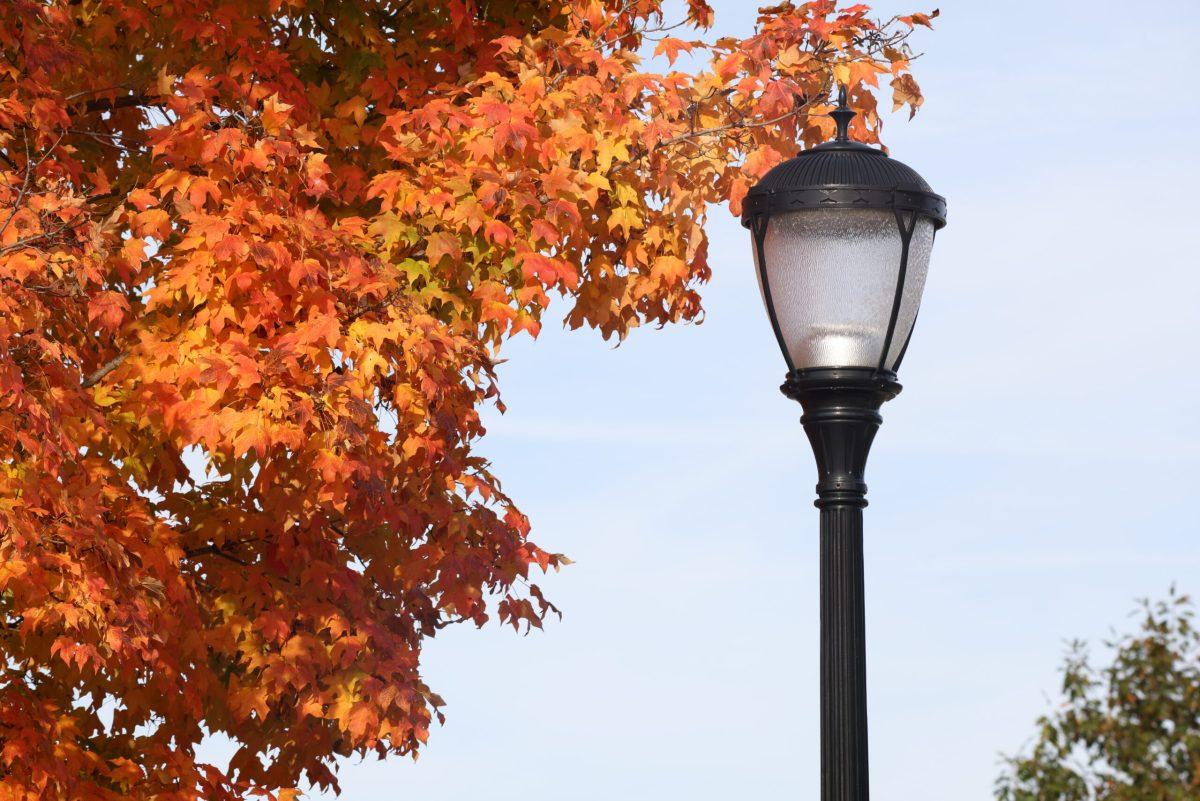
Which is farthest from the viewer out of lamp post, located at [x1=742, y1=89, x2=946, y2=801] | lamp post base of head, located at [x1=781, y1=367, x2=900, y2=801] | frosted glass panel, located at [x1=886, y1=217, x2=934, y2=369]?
frosted glass panel, located at [x1=886, y1=217, x2=934, y2=369]

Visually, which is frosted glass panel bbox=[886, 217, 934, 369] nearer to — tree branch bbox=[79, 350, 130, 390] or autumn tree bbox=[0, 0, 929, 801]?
autumn tree bbox=[0, 0, 929, 801]

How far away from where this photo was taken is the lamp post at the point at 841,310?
586cm

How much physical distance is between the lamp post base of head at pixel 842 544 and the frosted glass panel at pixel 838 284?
10 cm

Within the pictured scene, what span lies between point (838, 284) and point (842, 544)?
1.01m

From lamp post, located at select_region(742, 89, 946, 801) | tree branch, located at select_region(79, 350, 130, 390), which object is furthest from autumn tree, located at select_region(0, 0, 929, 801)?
lamp post, located at select_region(742, 89, 946, 801)

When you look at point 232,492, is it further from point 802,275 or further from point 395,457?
point 802,275

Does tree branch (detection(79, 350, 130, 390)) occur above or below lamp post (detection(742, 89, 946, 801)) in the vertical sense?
above

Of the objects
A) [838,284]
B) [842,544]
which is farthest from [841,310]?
[842,544]

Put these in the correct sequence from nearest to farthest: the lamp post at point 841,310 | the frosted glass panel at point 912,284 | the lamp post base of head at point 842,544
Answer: the lamp post base of head at point 842,544, the lamp post at point 841,310, the frosted glass panel at point 912,284

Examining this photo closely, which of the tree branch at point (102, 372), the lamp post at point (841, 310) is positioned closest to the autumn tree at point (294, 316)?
the tree branch at point (102, 372)

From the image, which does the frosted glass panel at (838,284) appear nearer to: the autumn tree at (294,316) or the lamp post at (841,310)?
the lamp post at (841,310)

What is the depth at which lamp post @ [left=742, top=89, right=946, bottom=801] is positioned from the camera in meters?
5.86

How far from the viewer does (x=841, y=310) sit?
5.91 meters

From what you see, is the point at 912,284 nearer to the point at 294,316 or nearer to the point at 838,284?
the point at 838,284
